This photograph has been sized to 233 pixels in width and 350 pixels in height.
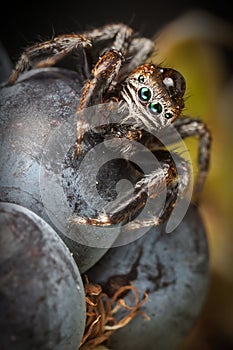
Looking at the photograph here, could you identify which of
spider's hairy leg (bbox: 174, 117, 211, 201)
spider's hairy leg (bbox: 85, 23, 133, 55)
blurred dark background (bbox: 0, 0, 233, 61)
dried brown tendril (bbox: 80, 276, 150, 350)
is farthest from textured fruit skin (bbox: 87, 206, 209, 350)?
blurred dark background (bbox: 0, 0, 233, 61)

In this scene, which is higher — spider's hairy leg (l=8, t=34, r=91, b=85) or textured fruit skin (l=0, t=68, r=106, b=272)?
spider's hairy leg (l=8, t=34, r=91, b=85)

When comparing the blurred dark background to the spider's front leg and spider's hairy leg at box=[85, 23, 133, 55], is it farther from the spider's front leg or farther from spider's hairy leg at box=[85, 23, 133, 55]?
the spider's front leg

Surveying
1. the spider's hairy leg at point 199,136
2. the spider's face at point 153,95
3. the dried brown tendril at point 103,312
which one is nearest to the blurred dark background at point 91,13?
the spider's hairy leg at point 199,136

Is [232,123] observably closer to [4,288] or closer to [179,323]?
[179,323]

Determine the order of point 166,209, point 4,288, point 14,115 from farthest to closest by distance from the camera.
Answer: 1. point 166,209
2. point 14,115
3. point 4,288

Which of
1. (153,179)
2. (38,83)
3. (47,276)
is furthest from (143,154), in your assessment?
(47,276)

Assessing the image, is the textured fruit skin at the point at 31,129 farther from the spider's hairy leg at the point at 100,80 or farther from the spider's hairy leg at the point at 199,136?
the spider's hairy leg at the point at 199,136
